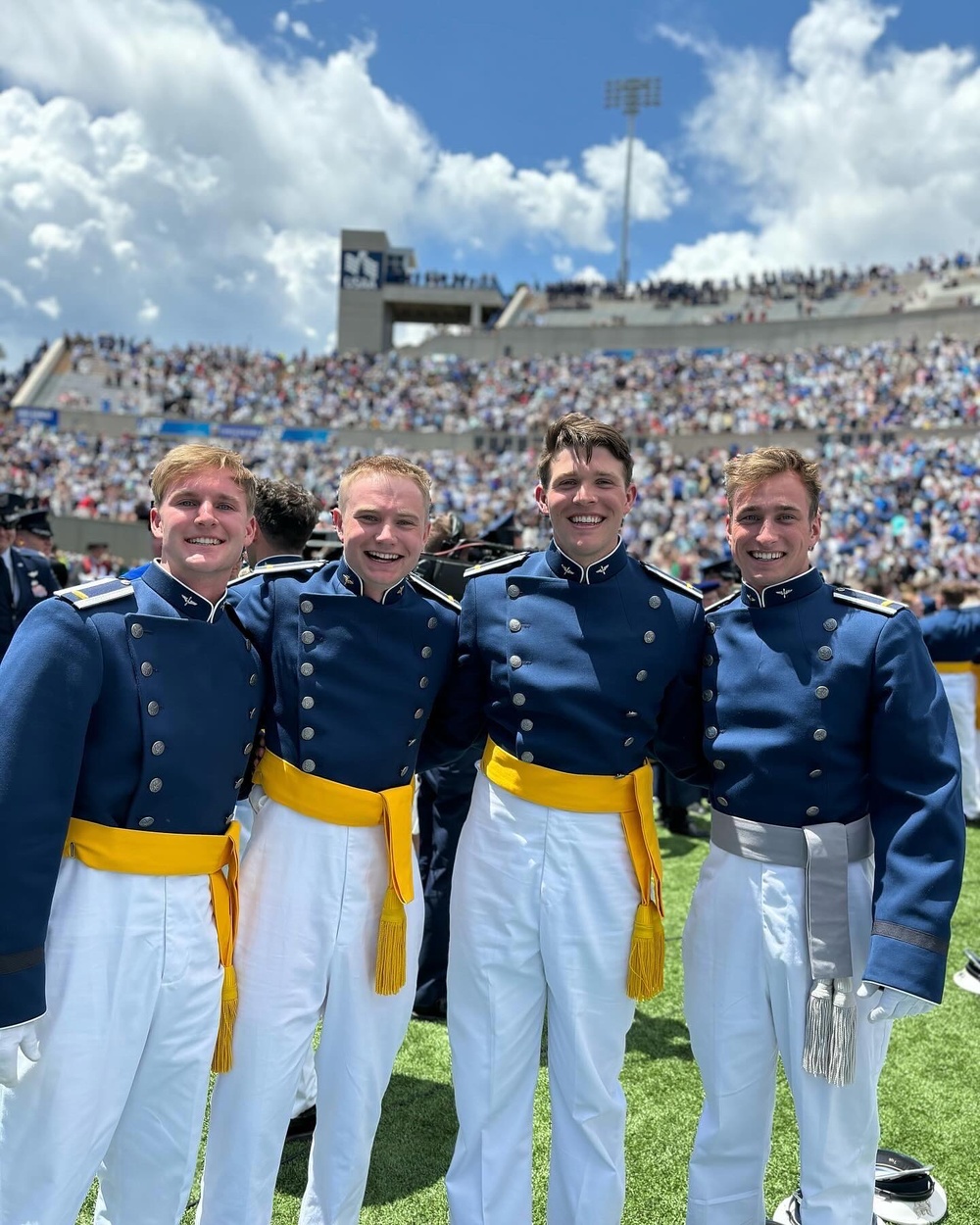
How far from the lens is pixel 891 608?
2656 mm

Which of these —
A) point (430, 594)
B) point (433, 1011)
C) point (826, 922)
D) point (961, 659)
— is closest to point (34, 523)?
point (433, 1011)

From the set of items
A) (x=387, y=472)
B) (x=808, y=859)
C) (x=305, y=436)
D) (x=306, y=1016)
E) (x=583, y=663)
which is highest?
(x=305, y=436)

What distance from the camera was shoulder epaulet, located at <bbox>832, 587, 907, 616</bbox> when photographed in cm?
265

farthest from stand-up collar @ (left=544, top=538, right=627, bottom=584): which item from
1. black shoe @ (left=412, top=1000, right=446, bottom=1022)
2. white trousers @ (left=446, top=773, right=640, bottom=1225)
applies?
black shoe @ (left=412, top=1000, right=446, bottom=1022)

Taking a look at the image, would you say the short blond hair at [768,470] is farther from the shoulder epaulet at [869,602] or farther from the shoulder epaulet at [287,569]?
the shoulder epaulet at [287,569]

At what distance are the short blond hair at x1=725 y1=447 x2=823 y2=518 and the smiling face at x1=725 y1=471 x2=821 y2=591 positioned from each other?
16 mm

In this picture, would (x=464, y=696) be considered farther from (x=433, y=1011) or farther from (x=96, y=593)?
(x=433, y=1011)

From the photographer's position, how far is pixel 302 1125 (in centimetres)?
349

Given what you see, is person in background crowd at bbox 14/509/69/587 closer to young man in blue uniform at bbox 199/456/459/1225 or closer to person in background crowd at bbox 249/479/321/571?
person in background crowd at bbox 249/479/321/571

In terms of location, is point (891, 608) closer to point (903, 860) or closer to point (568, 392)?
point (903, 860)

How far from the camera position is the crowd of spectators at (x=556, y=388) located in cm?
3044

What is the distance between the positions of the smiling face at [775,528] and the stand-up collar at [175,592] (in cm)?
151

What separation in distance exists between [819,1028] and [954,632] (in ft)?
22.1

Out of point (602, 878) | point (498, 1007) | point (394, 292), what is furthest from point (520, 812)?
point (394, 292)
